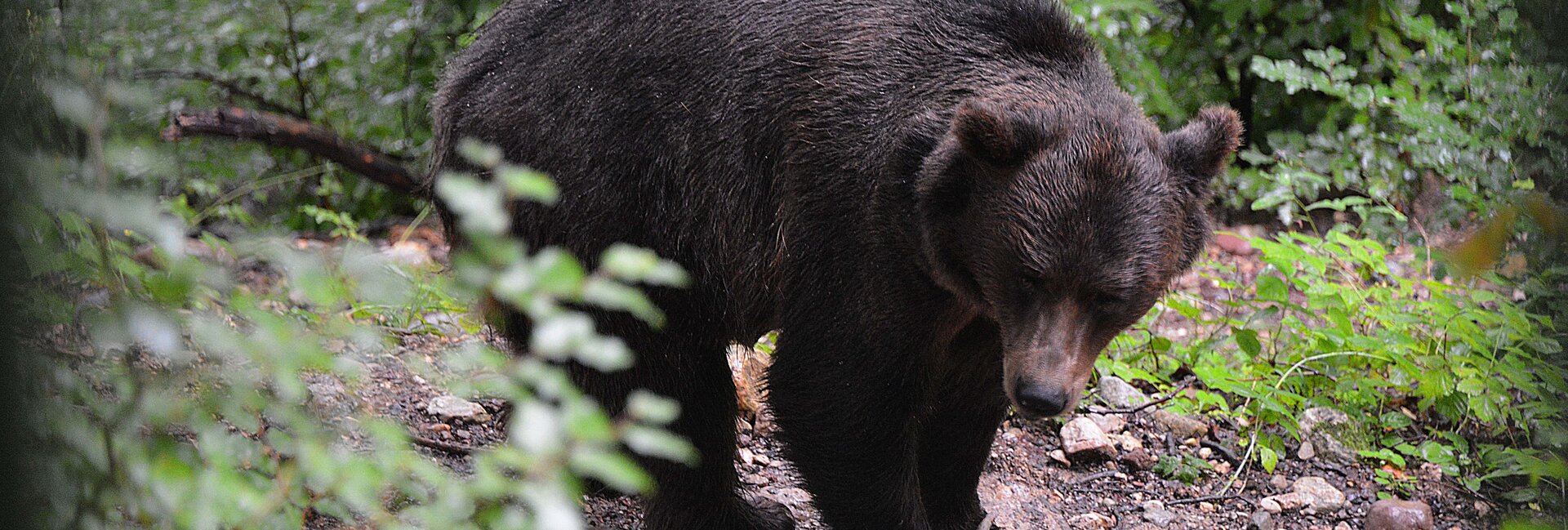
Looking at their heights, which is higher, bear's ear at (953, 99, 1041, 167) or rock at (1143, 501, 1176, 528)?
bear's ear at (953, 99, 1041, 167)

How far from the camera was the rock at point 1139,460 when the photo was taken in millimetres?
5090

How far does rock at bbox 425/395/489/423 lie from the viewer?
4887 millimetres

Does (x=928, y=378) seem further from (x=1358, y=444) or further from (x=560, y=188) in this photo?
(x=1358, y=444)

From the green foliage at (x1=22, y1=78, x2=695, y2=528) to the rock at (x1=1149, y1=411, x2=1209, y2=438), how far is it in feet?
11.8

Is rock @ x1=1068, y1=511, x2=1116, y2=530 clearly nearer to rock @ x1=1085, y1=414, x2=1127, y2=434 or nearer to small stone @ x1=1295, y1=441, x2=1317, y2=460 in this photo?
rock @ x1=1085, y1=414, x2=1127, y2=434

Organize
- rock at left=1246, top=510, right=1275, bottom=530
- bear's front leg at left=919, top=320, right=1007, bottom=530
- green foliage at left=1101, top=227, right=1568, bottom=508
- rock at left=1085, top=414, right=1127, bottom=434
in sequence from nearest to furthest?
bear's front leg at left=919, top=320, right=1007, bottom=530 → rock at left=1246, top=510, right=1275, bottom=530 → green foliage at left=1101, top=227, right=1568, bottom=508 → rock at left=1085, top=414, right=1127, bottom=434

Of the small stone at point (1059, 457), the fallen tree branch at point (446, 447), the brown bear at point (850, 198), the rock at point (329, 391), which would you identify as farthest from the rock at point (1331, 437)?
the rock at point (329, 391)

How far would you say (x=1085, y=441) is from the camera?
5.10 meters

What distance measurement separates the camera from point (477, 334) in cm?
526

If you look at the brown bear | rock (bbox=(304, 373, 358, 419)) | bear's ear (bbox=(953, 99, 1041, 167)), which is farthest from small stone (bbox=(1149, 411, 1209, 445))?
rock (bbox=(304, 373, 358, 419))

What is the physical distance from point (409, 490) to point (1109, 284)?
179 cm

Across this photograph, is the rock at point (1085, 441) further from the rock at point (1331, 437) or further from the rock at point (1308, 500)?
the rock at point (1331, 437)

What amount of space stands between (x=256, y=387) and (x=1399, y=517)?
394 centimetres

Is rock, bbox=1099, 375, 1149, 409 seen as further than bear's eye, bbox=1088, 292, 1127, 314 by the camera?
Yes
